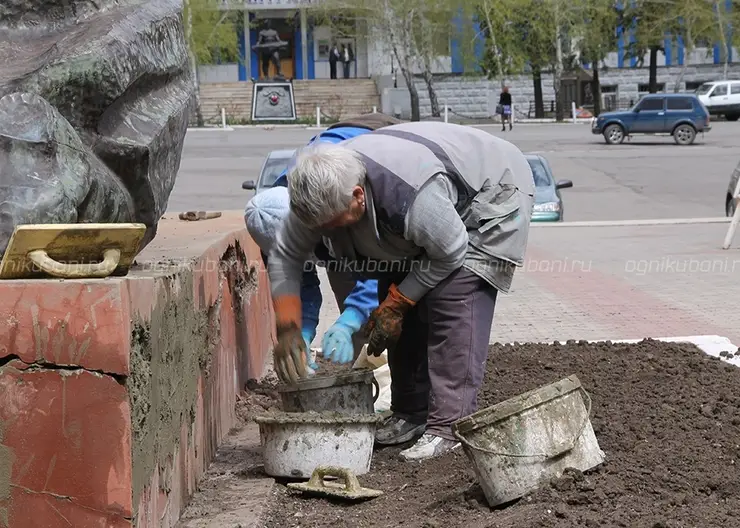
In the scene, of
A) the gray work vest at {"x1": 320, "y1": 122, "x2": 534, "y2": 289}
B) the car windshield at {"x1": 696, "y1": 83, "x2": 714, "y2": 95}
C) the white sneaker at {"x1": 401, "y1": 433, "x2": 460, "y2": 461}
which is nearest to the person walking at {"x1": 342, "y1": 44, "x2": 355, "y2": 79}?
the car windshield at {"x1": 696, "y1": 83, "x2": 714, "y2": 95}

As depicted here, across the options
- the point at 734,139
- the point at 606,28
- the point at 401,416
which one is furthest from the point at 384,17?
the point at 401,416

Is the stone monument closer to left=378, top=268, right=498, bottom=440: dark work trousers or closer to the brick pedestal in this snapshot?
left=378, top=268, right=498, bottom=440: dark work trousers

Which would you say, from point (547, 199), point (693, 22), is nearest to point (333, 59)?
point (693, 22)

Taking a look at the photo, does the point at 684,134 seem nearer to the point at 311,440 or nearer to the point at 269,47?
the point at 269,47

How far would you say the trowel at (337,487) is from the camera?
407 centimetres

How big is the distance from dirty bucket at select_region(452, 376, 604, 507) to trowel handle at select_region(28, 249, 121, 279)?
137 cm

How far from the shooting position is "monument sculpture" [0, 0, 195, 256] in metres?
3.29

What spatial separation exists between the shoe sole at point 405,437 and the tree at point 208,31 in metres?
37.5

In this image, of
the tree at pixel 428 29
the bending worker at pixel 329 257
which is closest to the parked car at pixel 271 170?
the bending worker at pixel 329 257

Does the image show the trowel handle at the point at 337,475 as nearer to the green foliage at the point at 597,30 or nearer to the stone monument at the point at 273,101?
the stone monument at the point at 273,101

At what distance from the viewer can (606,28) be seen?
45562 mm

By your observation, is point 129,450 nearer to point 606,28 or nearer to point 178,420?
point 178,420

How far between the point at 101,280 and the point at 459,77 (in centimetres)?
4573

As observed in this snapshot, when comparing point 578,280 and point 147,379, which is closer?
point 147,379
